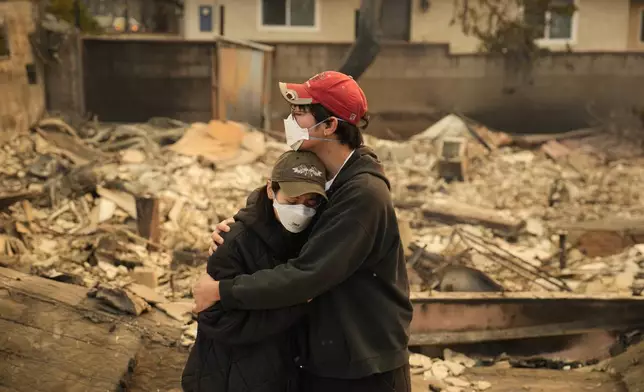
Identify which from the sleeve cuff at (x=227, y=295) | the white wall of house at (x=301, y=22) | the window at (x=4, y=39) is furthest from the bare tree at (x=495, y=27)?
the sleeve cuff at (x=227, y=295)

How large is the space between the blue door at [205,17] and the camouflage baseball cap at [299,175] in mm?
15218

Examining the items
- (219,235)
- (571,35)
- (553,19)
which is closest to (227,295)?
(219,235)

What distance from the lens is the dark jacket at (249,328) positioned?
8.57 feet

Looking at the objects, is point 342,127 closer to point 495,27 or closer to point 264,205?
point 264,205

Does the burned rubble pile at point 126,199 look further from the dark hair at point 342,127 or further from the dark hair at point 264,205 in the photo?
the dark hair at point 342,127

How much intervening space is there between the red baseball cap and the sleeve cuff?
661 millimetres

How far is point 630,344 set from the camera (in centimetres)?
540

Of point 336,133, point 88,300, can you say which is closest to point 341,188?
point 336,133

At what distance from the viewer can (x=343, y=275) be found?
250 centimetres

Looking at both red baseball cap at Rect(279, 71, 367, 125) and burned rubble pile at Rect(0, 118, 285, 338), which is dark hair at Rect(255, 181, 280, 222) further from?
burned rubble pile at Rect(0, 118, 285, 338)

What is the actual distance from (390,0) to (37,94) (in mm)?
9367

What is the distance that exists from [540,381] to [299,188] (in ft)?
10.4

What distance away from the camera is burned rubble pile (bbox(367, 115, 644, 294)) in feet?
23.0

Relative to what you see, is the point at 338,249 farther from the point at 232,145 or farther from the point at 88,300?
the point at 232,145
